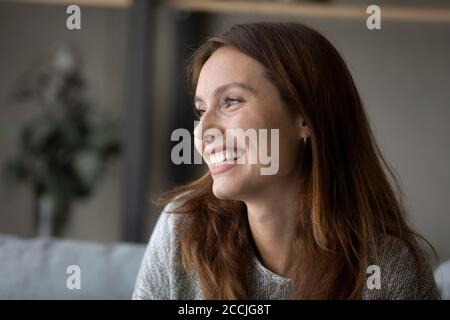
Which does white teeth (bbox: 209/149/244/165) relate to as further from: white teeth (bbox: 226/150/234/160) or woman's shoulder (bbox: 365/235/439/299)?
woman's shoulder (bbox: 365/235/439/299)

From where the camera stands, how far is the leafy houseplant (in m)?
2.56

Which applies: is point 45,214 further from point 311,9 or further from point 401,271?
point 401,271

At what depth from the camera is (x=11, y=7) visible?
2732mm

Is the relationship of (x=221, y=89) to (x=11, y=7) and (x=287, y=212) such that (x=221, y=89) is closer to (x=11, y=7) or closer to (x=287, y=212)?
(x=287, y=212)

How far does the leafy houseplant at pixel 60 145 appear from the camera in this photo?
101 inches

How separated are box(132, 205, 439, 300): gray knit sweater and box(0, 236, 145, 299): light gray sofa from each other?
0.18m

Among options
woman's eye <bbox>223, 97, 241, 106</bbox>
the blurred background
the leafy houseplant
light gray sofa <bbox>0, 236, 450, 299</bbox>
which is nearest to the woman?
woman's eye <bbox>223, 97, 241, 106</bbox>

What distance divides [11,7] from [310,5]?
4.24ft

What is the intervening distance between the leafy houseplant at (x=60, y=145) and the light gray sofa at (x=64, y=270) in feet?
4.21

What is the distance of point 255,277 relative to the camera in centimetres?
101

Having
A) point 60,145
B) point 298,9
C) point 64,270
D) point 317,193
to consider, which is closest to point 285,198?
point 317,193

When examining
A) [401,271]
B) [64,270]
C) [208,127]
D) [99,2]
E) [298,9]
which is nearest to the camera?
[208,127]

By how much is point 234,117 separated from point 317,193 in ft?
0.58
